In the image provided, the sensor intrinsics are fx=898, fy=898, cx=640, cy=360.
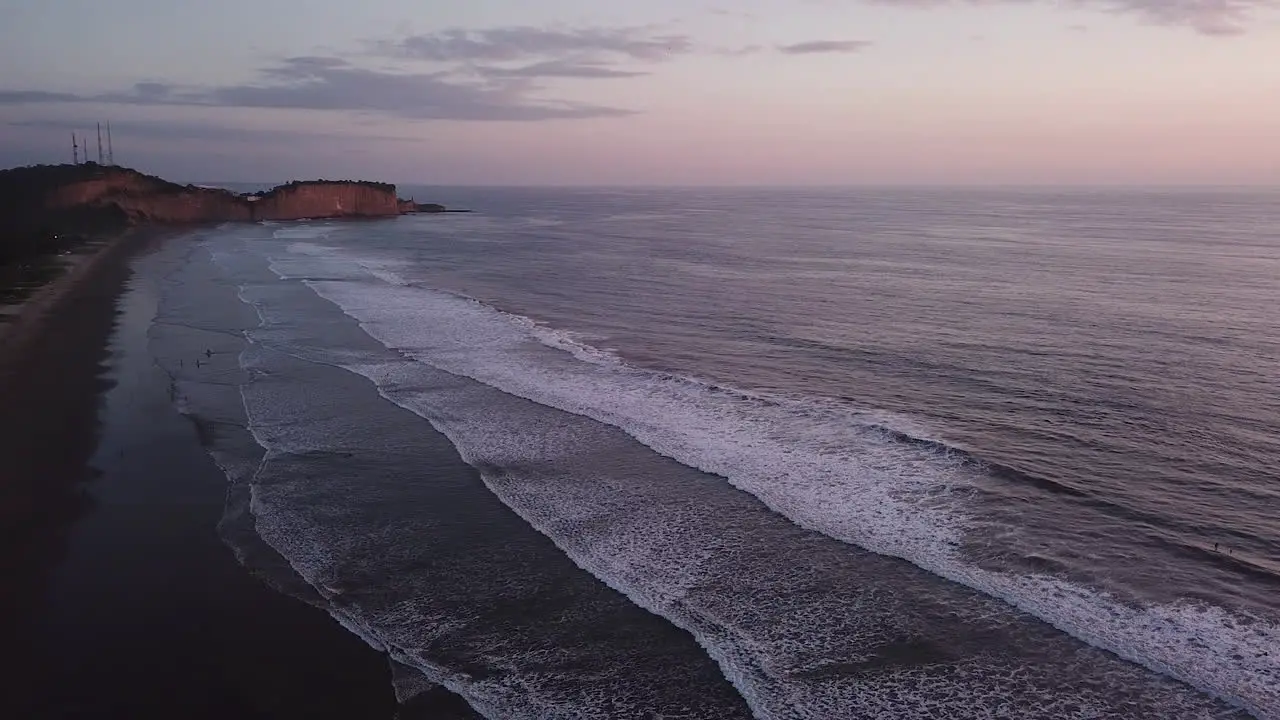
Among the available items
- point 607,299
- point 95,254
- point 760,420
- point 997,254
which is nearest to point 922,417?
point 760,420

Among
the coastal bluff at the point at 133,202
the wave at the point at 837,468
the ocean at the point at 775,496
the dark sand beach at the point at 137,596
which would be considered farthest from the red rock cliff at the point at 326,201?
the dark sand beach at the point at 137,596

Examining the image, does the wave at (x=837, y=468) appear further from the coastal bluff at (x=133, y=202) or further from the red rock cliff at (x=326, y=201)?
the red rock cliff at (x=326, y=201)

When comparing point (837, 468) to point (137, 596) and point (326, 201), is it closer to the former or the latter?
point (137, 596)

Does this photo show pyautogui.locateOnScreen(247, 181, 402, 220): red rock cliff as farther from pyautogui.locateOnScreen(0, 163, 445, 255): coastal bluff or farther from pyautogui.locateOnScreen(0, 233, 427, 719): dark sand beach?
pyautogui.locateOnScreen(0, 233, 427, 719): dark sand beach

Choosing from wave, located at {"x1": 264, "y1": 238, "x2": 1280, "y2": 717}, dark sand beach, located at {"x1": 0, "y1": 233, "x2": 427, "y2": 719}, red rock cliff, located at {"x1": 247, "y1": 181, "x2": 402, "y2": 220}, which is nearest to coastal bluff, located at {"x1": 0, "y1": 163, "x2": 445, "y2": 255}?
→ red rock cliff, located at {"x1": 247, "y1": 181, "x2": 402, "y2": 220}

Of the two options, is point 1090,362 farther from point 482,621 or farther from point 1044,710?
point 482,621
